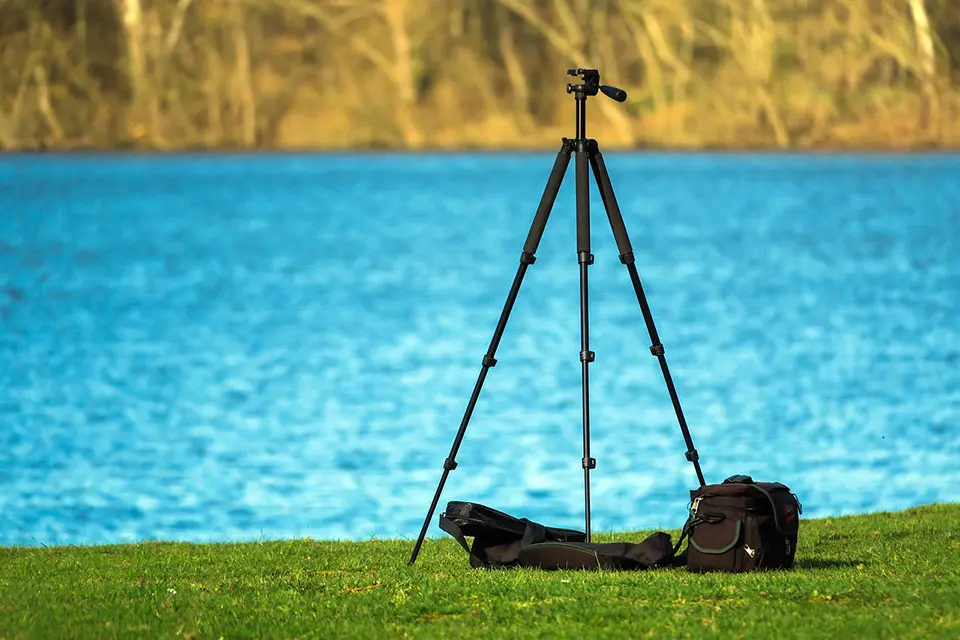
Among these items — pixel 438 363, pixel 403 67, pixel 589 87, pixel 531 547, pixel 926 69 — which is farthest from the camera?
pixel 403 67

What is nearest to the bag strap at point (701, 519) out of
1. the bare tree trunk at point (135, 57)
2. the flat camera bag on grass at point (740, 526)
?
the flat camera bag on grass at point (740, 526)

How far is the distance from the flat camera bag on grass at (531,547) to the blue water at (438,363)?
25.8 feet

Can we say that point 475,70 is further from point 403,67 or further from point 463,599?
point 463,599

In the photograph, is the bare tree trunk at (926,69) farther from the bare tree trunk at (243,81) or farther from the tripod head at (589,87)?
the tripod head at (589,87)

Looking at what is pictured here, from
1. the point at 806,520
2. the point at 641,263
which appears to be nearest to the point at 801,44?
the point at 641,263

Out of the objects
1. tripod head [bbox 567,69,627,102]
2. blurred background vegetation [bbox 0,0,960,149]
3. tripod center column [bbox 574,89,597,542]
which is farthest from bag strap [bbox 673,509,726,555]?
blurred background vegetation [bbox 0,0,960,149]

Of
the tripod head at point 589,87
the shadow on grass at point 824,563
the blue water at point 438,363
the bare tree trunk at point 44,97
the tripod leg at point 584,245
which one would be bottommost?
the blue water at point 438,363

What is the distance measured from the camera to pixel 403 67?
311ft

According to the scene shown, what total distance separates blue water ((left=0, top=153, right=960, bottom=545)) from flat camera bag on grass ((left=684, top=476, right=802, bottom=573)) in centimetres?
885

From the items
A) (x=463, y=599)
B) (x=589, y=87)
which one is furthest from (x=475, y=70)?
(x=463, y=599)

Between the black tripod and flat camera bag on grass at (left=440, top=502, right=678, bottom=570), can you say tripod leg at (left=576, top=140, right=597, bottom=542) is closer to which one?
the black tripod

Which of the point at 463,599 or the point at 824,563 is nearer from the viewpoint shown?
the point at 463,599

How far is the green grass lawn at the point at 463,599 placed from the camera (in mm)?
5984

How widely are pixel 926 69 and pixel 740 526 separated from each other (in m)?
86.0
